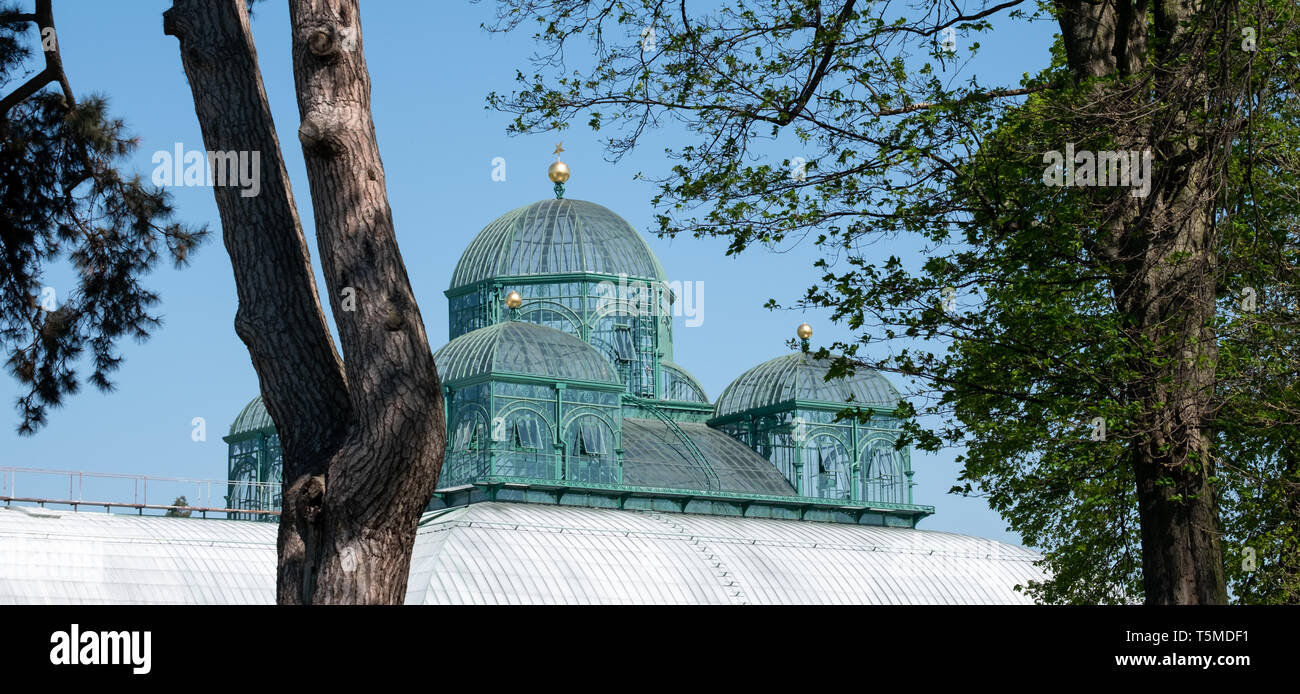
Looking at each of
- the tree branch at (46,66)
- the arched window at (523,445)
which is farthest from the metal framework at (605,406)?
the tree branch at (46,66)

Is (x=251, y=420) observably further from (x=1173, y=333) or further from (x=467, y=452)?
(x=1173, y=333)

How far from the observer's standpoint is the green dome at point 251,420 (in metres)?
42.4

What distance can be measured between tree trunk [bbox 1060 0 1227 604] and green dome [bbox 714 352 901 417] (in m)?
27.4

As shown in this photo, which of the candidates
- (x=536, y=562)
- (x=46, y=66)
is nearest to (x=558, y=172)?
(x=536, y=562)

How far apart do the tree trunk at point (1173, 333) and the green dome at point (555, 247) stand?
96.7ft

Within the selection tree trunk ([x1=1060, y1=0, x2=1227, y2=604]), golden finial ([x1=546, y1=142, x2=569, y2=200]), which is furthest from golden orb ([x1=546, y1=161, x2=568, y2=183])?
tree trunk ([x1=1060, y1=0, x2=1227, y2=604])

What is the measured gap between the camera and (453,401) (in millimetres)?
37031

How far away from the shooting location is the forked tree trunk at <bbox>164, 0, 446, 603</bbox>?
999 centimetres

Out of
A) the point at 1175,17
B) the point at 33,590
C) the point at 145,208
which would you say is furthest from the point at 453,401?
the point at 1175,17

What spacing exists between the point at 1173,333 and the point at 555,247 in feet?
101

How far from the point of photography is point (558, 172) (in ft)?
152

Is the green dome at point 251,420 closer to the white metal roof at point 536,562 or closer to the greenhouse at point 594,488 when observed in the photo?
the greenhouse at point 594,488
